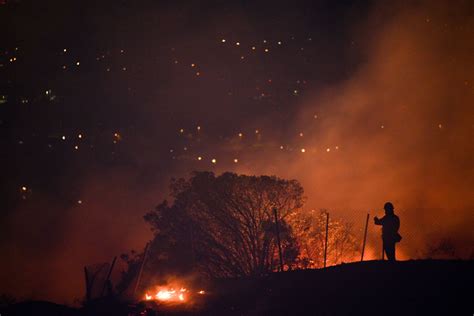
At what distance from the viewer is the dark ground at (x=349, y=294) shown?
912 centimetres

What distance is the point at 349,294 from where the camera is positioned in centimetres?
1038

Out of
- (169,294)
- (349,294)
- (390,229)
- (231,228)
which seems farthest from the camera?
(231,228)

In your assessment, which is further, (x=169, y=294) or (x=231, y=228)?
(x=231, y=228)

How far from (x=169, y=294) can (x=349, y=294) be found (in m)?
7.95

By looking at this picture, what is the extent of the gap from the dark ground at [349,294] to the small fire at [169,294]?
1.14m

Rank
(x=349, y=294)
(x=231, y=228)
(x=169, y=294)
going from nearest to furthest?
(x=349, y=294) → (x=169, y=294) → (x=231, y=228)

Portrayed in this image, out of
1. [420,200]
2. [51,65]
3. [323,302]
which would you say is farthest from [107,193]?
[323,302]

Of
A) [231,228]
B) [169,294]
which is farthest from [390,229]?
[231,228]

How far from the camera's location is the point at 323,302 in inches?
412

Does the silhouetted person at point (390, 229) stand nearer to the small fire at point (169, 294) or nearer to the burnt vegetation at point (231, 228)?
the small fire at point (169, 294)

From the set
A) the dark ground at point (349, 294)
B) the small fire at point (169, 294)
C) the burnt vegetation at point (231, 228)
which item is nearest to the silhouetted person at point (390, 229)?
the dark ground at point (349, 294)

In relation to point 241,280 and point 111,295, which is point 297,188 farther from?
point 111,295

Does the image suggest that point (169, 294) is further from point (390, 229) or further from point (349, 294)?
point (390, 229)

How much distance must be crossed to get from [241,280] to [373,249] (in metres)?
24.7
